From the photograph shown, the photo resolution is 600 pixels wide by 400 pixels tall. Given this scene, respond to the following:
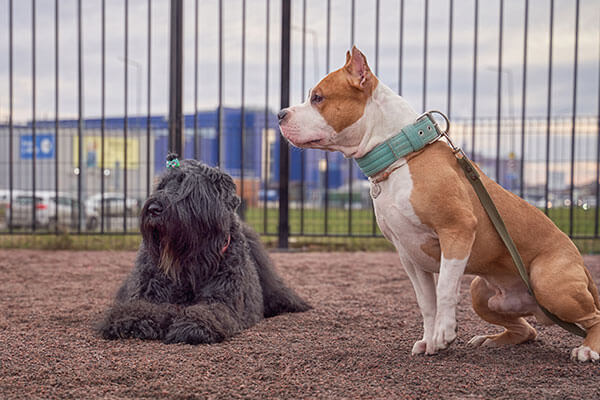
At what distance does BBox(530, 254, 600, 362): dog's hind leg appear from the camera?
8.18 feet

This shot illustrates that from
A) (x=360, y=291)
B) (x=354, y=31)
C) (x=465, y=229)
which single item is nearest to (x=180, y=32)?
(x=354, y=31)

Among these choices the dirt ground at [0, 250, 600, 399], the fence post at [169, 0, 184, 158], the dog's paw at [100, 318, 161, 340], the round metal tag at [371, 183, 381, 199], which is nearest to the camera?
the dirt ground at [0, 250, 600, 399]

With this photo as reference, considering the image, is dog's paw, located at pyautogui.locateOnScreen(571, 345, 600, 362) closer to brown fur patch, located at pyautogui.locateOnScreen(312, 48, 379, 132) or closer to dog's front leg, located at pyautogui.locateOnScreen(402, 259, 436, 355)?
dog's front leg, located at pyautogui.locateOnScreen(402, 259, 436, 355)

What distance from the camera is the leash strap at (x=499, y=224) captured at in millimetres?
2561

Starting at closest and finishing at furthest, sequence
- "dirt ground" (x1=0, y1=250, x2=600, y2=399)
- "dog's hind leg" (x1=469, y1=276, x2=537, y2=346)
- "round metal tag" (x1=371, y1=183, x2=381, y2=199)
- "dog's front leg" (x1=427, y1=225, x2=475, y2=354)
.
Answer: "dirt ground" (x1=0, y1=250, x2=600, y2=399), "dog's front leg" (x1=427, y1=225, x2=475, y2=354), "round metal tag" (x1=371, y1=183, x2=381, y2=199), "dog's hind leg" (x1=469, y1=276, x2=537, y2=346)

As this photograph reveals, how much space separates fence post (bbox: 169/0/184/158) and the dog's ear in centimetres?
524

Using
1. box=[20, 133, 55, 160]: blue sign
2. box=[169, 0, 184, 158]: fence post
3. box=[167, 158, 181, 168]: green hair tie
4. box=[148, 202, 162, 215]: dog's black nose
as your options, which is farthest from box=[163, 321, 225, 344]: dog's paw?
box=[20, 133, 55, 160]: blue sign

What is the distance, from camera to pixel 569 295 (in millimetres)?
2490

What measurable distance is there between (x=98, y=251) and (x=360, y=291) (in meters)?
4.01

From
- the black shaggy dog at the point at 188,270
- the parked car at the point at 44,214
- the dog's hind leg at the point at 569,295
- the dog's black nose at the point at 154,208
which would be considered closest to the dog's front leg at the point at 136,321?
the black shaggy dog at the point at 188,270

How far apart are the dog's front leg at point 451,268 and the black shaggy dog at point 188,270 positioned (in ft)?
3.77

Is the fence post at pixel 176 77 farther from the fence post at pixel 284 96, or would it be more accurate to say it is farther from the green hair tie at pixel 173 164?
the green hair tie at pixel 173 164

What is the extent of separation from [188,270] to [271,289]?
2.71 ft

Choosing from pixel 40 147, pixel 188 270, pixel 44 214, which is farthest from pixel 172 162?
pixel 40 147
